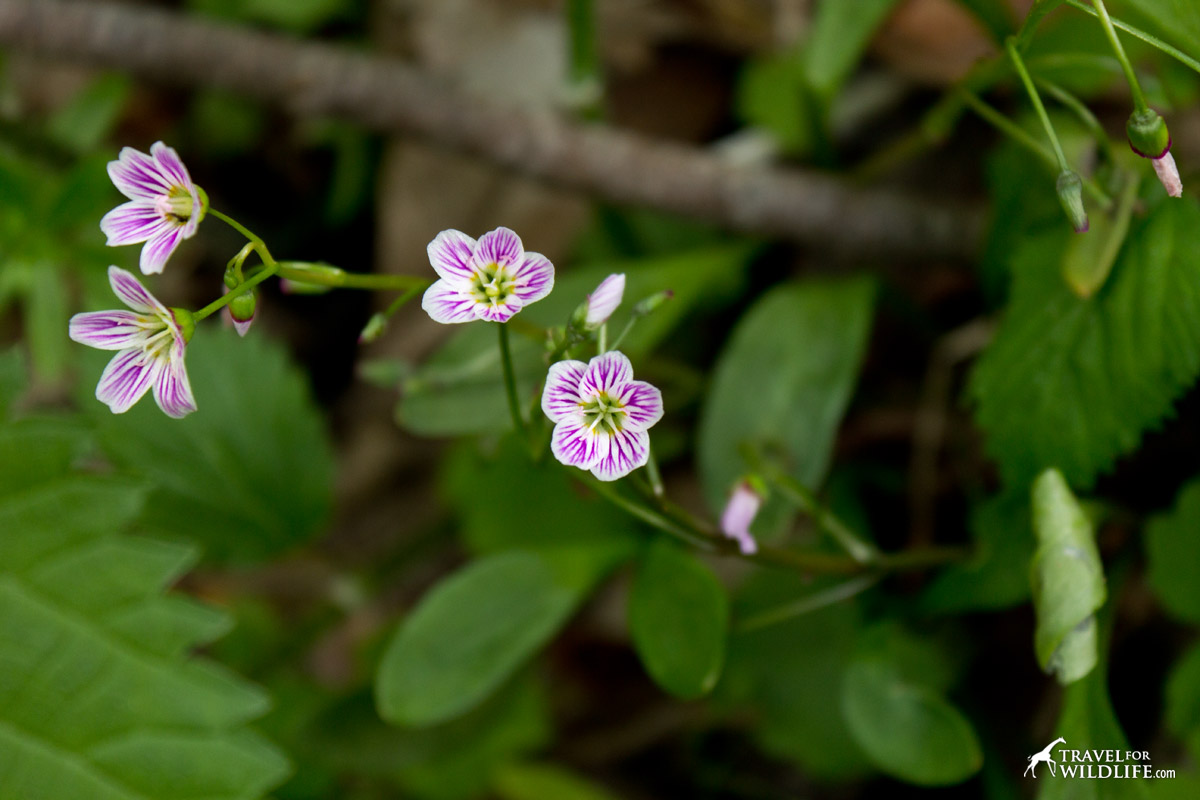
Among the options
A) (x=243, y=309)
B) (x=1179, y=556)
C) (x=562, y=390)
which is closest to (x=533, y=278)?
(x=562, y=390)

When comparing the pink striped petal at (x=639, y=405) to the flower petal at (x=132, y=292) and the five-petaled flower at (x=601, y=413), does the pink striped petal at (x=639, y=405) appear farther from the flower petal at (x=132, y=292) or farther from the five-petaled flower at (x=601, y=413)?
the flower petal at (x=132, y=292)

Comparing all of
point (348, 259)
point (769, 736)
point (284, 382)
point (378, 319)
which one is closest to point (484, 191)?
point (348, 259)

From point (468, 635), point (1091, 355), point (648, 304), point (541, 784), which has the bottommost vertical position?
point (541, 784)

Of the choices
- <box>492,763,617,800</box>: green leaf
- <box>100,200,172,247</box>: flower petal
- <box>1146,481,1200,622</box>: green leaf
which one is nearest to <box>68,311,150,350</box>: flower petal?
<box>100,200,172,247</box>: flower petal

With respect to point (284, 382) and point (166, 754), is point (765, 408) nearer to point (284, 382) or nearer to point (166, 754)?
point (284, 382)

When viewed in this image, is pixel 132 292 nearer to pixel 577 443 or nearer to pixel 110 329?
pixel 110 329
